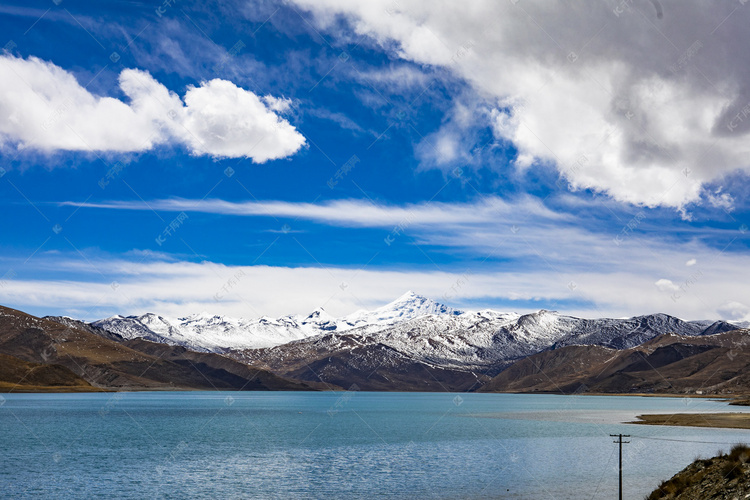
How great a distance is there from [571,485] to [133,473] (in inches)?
1638

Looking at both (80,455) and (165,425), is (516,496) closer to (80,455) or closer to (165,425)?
(80,455)

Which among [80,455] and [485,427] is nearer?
[80,455]

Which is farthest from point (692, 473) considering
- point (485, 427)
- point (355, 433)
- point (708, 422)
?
point (708, 422)

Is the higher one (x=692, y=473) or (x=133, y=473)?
(x=692, y=473)

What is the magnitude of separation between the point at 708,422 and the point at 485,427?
151ft

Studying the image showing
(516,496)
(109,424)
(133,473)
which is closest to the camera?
(516,496)

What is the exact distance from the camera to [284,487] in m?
53.6

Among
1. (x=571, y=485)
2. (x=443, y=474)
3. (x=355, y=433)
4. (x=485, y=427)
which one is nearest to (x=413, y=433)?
(x=355, y=433)

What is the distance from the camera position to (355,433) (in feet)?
366

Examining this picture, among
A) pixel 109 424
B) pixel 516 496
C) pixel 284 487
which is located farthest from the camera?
pixel 109 424

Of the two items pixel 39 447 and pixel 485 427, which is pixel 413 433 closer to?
pixel 485 427

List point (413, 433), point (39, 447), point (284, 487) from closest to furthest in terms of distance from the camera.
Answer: point (284, 487), point (39, 447), point (413, 433)

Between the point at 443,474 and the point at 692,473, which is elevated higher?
the point at 692,473

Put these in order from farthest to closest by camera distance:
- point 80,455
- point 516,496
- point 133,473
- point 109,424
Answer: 1. point 109,424
2. point 80,455
3. point 133,473
4. point 516,496
